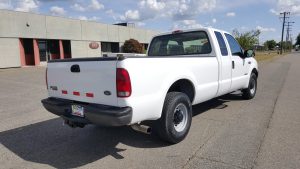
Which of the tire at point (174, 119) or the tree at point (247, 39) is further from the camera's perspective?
the tree at point (247, 39)

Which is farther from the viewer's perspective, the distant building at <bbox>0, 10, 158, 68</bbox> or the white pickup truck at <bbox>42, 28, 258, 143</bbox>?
the distant building at <bbox>0, 10, 158, 68</bbox>

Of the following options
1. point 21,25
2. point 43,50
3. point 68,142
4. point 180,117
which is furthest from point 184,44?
point 43,50

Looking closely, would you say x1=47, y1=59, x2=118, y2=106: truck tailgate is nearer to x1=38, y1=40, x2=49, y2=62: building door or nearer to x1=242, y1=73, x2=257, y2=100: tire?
x1=242, y1=73, x2=257, y2=100: tire

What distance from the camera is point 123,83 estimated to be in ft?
11.6

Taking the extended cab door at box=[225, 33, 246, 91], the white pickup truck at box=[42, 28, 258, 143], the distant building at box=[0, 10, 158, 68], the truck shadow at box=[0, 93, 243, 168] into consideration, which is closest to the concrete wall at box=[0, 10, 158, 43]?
the distant building at box=[0, 10, 158, 68]

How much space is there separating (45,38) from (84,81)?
87.6 feet

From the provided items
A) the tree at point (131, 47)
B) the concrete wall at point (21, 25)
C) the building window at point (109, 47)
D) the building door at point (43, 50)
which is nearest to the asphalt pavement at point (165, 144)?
the concrete wall at point (21, 25)

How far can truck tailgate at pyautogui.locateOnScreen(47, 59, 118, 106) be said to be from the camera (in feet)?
12.0

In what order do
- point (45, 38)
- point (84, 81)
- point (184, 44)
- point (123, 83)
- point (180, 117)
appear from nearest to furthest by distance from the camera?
1. point (123, 83)
2. point (84, 81)
3. point (180, 117)
4. point (184, 44)
5. point (45, 38)

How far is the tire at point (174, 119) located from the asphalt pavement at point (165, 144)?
6.6 inches

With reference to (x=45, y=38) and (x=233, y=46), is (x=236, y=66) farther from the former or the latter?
(x=45, y=38)

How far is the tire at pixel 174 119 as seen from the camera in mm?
4250

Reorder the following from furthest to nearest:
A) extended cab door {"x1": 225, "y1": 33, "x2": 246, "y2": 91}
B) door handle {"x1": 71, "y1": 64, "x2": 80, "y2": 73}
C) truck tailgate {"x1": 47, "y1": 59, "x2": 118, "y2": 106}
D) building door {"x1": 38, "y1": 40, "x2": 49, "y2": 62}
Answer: building door {"x1": 38, "y1": 40, "x2": 49, "y2": 62}, extended cab door {"x1": 225, "y1": 33, "x2": 246, "y2": 91}, door handle {"x1": 71, "y1": 64, "x2": 80, "y2": 73}, truck tailgate {"x1": 47, "y1": 59, "x2": 118, "y2": 106}

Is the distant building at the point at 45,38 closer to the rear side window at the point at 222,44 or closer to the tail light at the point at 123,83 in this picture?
the rear side window at the point at 222,44
